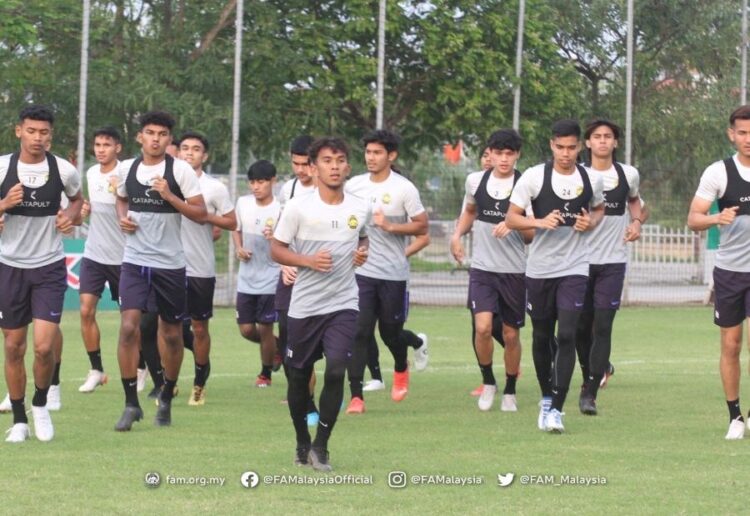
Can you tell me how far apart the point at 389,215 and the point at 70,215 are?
10.4 ft

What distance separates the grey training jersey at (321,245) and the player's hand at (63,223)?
1961mm

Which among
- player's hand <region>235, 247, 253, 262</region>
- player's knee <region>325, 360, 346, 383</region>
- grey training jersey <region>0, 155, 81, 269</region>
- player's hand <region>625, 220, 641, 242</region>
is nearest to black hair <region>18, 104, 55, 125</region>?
grey training jersey <region>0, 155, 81, 269</region>

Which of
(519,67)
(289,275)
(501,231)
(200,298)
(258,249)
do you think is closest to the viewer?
(289,275)

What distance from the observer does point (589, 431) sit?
11.7 metres

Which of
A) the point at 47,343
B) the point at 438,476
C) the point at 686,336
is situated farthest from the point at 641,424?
the point at 686,336

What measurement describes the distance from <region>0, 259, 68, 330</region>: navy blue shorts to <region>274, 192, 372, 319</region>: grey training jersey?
2036 mm

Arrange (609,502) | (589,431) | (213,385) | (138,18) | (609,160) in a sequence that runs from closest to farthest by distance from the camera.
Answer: (609,502) → (589,431) → (609,160) → (213,385) → (138,18)

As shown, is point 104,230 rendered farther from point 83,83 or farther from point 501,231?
point 83,83

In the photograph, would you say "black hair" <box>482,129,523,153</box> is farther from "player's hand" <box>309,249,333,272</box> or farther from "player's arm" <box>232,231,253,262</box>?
"player's hand" <box>309,249,333,272</box>

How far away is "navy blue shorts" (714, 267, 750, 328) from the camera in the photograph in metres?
11.2

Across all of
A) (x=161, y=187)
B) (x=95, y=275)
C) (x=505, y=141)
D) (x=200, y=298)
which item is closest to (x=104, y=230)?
(x=95, y=275)

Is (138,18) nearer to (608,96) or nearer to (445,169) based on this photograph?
(445,169)

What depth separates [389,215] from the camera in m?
13.4

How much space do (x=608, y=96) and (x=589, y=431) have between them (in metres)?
20.8
